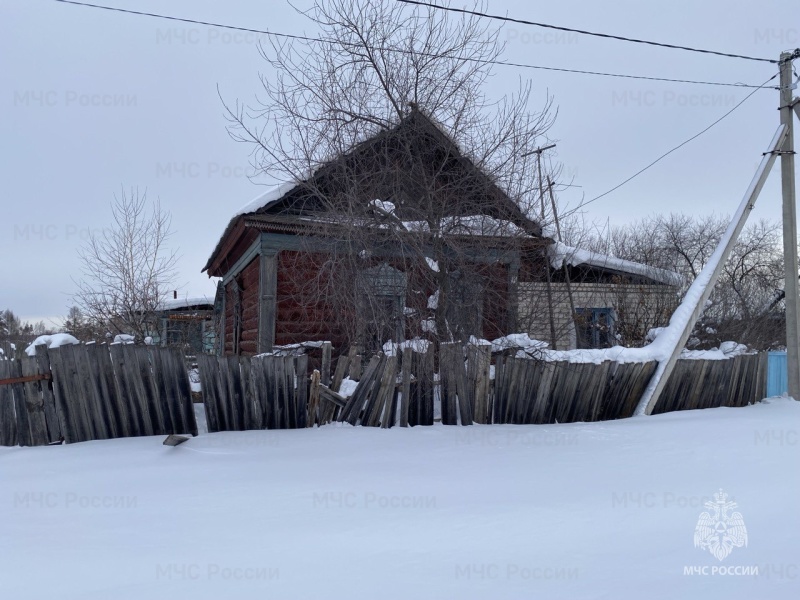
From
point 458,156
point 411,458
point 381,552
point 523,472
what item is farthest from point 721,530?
point 458,156

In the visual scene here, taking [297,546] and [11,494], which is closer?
[297,546]

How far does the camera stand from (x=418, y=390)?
680 centimetres

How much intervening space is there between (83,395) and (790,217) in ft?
33.0

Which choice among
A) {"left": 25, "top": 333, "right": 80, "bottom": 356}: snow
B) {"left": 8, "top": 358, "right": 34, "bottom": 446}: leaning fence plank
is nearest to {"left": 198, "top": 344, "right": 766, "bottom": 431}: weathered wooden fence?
{"left": 25, "top": 333, "right": 80, "bottom": 356}: snow

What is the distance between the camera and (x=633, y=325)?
11.8m

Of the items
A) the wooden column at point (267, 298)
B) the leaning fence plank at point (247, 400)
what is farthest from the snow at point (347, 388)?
the wooden column at point (267, 298)

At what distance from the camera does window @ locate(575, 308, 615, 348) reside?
1213cm

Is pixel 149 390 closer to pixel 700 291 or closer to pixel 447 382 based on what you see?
pixel 447 382

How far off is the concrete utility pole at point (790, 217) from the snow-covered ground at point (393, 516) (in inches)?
169

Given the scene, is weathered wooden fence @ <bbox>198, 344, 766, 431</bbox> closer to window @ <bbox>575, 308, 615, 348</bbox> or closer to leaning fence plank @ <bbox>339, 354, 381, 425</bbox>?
leaning fence plank @ <bbox>339, 354, 381, 425</bbox>

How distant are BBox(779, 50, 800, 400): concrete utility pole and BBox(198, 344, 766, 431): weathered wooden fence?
345 centimetres

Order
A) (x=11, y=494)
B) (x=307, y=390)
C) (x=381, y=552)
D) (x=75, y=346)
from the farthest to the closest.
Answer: (x=307, y=390) → (x=75, y=346) → (x=11, y=494) → (x=381, y=552)

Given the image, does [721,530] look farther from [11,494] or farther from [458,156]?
[458,156]

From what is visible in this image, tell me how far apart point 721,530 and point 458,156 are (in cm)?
520
